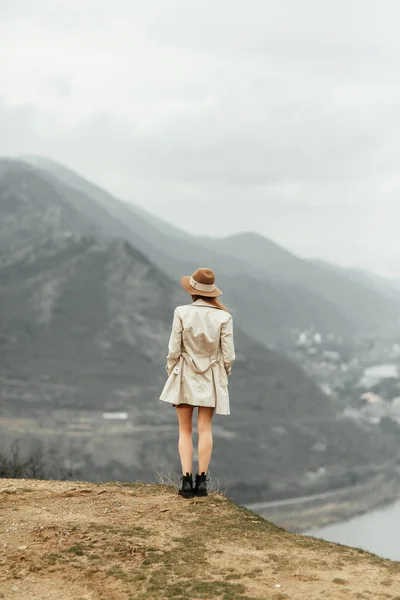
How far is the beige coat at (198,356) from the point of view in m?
8.16

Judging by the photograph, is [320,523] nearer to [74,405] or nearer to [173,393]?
[74,405]

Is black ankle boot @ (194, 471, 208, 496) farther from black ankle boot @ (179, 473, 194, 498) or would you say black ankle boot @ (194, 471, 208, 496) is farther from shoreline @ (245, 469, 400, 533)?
shoreline @ (245, 469, 400, 533)

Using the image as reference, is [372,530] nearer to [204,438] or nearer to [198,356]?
[204,438]

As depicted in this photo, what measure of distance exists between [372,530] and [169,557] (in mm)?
134644

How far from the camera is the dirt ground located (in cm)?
551

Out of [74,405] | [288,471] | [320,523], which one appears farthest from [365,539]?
[74,405]

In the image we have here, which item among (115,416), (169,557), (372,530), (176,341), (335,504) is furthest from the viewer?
(115,416)

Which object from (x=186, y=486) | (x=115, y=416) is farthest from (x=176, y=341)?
(x=115, y=416)

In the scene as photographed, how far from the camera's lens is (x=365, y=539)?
406 ft

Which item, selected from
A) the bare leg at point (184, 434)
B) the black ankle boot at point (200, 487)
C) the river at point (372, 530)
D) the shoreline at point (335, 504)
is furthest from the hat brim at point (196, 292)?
the shoreline at point (335, 504)

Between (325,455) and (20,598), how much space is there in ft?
581

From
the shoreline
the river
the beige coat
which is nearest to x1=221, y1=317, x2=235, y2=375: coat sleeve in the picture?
the beige coat

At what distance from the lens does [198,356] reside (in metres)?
8.25

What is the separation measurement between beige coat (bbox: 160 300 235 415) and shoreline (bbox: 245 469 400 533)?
123 metres
